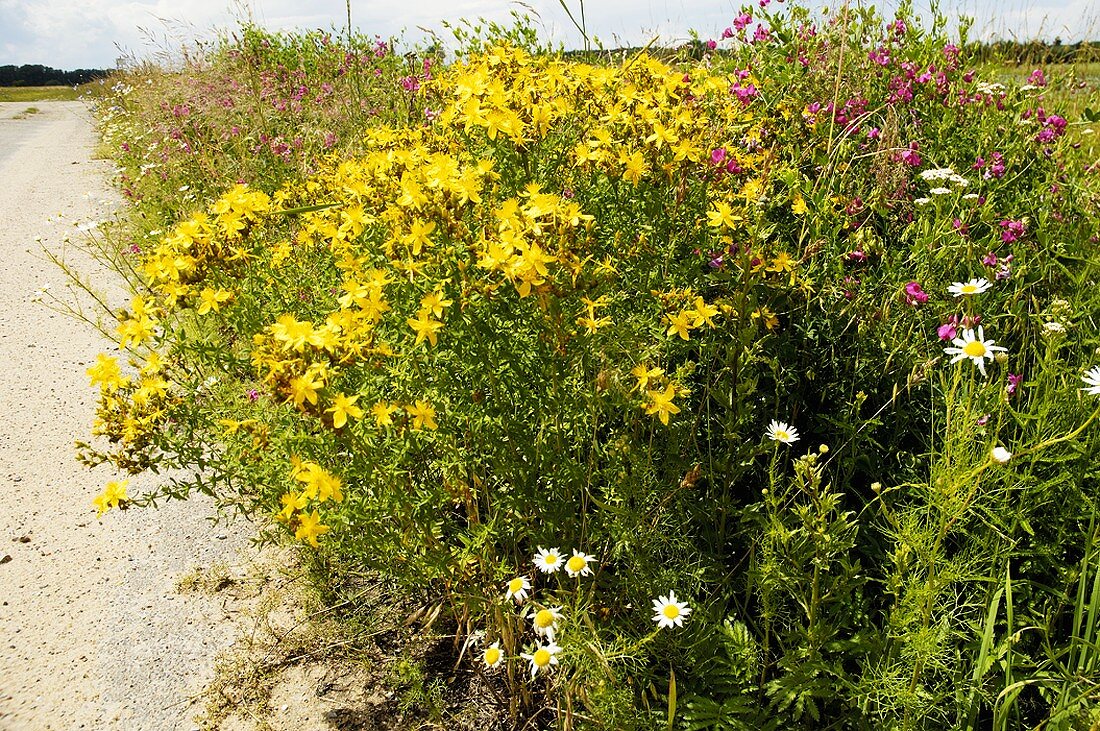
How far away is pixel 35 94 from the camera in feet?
101

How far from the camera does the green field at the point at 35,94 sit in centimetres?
2772

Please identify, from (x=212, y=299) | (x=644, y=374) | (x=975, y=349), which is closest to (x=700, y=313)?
(x=644, y=374)

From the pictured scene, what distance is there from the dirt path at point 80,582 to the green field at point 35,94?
92.5 feet

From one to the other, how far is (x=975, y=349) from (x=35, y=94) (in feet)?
127

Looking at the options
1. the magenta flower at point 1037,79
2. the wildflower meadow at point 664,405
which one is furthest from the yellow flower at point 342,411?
the magenta flower at point 1037,79

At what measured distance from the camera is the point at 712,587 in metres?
2.22

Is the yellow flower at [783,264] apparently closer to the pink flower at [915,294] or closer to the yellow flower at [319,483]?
the pink flower at [915,294]

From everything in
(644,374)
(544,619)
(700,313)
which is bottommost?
(544,619)

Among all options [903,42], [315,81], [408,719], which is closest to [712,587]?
[408,719]

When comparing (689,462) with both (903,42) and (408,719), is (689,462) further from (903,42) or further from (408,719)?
(903,42)

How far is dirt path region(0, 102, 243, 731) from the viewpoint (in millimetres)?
2266

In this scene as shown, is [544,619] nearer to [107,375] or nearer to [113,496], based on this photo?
[113,496]

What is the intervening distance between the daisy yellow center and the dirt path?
7.86ft

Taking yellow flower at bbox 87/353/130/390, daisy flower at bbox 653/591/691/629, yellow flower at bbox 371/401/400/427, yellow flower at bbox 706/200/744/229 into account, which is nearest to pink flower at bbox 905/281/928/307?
yellow flower at bbox 706/200/744/229
